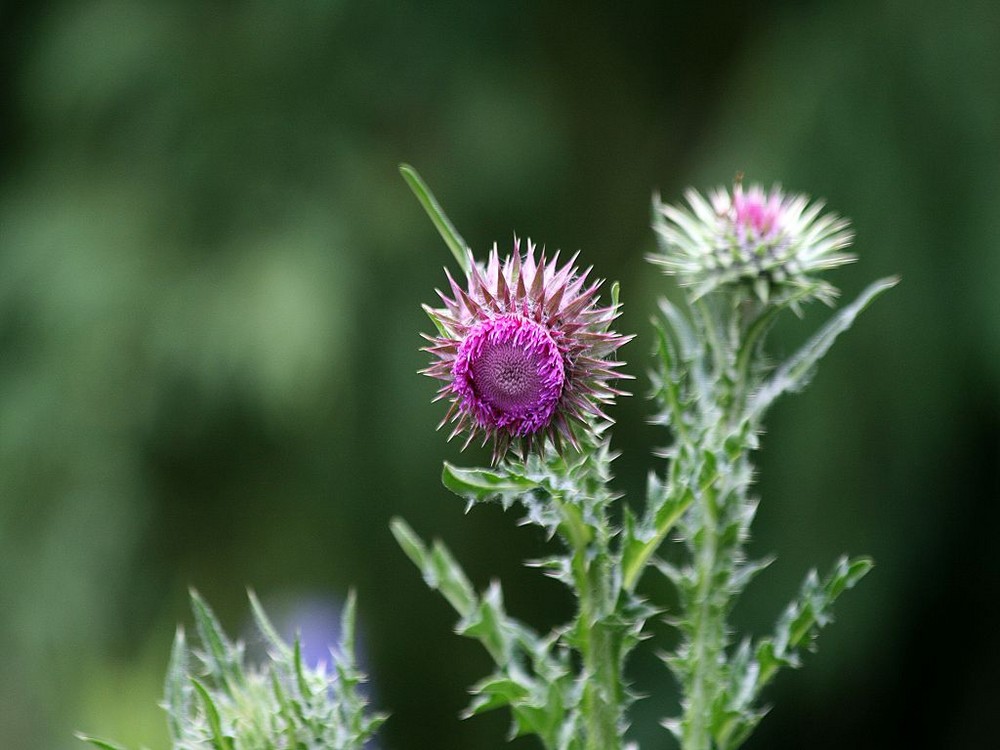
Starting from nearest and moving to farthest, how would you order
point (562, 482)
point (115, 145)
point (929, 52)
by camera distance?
point (562, 482) → point (929, 52) → point (115, 145)

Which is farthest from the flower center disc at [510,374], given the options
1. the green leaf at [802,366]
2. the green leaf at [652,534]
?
the green leaf at [802,366]

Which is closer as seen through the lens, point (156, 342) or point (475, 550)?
point (156, 342)

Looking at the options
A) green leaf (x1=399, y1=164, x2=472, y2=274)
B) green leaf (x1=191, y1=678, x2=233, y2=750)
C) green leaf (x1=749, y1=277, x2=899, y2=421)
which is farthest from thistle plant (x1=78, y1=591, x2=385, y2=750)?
green leaf (x1=749, y1=277, x2=899, y2=421)

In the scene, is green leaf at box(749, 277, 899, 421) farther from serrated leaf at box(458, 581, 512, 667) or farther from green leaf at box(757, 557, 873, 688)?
serrated leaf at box(458, 581, 512, 667)

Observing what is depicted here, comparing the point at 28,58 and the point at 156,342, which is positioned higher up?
the point at 28,58

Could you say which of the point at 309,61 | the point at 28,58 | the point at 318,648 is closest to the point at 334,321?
the point at 309,61

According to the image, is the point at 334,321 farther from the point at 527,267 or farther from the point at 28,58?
the point at 527,267
